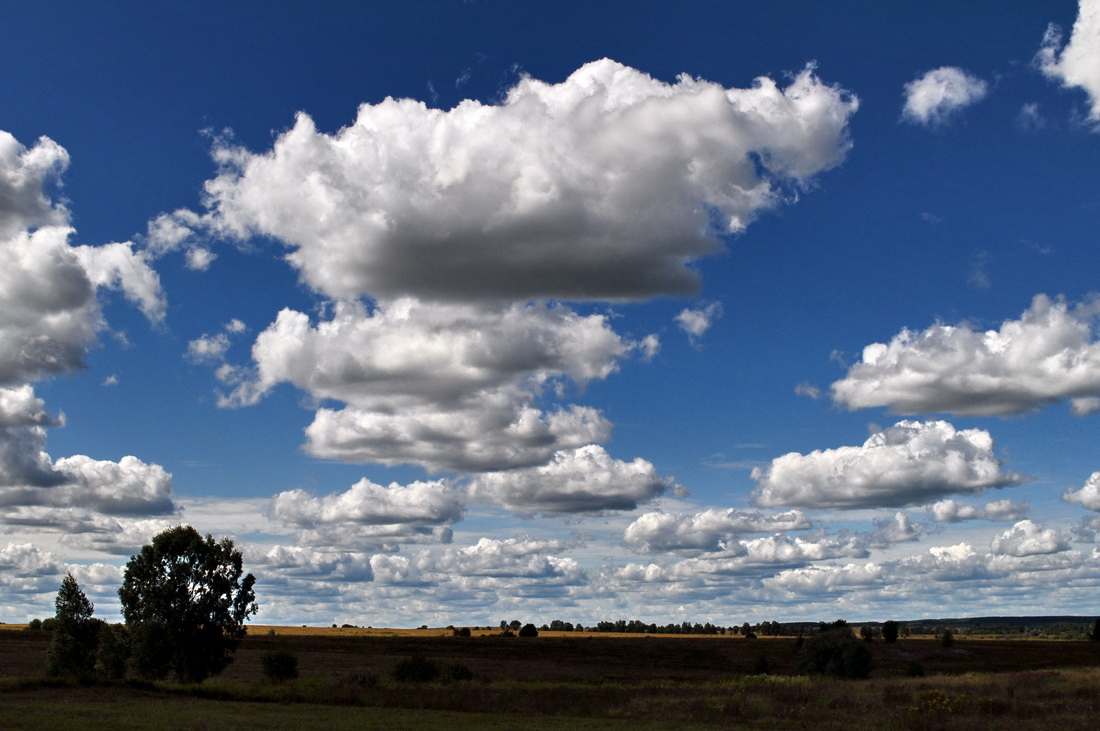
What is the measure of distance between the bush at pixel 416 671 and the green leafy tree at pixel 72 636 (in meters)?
25.9

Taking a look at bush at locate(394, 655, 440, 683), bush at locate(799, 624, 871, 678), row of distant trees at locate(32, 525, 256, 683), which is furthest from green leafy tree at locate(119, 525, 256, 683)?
bush at locate(799, 624, 871, 678)

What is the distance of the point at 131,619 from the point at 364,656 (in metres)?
64.1

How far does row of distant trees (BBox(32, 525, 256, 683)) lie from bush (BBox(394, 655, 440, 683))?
14363 millimetres

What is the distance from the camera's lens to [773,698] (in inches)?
2365

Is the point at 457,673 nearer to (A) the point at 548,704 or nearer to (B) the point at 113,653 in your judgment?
(A) the point at 548,704

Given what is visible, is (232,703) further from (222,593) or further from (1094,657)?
(1094,657)

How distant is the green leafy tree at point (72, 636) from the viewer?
2958 inches

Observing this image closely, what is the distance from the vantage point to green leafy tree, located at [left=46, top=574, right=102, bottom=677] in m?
75.1

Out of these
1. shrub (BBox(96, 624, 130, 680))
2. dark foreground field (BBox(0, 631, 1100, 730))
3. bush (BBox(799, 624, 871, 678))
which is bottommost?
bush (BBox(799, 624, 871, 678))

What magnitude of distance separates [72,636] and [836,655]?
7906 cm

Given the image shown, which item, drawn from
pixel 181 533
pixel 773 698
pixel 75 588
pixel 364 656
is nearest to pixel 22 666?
pixel 75 588

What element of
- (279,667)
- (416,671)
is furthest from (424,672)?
(279,667)

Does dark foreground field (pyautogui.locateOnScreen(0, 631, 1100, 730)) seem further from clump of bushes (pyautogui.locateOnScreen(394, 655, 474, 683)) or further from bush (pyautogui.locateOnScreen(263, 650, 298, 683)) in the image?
bush (pyautogui.locateOnScreen(263, 650, 298, 683))

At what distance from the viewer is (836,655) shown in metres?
101
